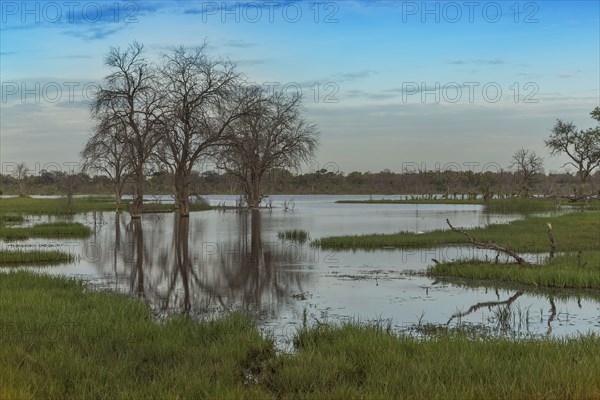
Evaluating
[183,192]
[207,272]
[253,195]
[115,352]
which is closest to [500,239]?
[207,272]

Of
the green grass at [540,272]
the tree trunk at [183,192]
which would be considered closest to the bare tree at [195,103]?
the tree trunk at [183,192]

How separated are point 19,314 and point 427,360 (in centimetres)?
735

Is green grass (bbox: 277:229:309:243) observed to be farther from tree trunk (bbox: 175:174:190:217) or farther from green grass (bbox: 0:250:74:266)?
tree trunk (bbox: 175:174:190:217)

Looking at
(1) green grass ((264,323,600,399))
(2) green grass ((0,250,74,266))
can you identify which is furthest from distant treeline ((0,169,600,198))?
(1) green grass ((264,323,600,399))

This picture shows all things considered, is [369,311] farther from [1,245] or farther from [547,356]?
[1,245]

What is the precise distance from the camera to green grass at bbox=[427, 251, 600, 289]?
15.0m

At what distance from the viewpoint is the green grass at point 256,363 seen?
634 centimetres

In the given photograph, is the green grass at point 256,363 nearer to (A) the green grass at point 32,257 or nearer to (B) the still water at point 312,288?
(B) the still water at point 312,288

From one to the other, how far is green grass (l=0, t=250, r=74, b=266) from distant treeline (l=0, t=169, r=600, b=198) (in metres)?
85.1

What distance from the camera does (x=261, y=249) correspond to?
2555 centimetres

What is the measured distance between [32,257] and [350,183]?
445 ft

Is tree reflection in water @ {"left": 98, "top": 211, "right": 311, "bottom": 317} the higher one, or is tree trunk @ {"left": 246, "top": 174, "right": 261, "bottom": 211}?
tree trunk @ {"left": 246, "top": 174, "right": 261, "bottom": 211}

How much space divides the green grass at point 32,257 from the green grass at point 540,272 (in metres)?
13.7

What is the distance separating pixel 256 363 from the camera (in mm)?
8211
